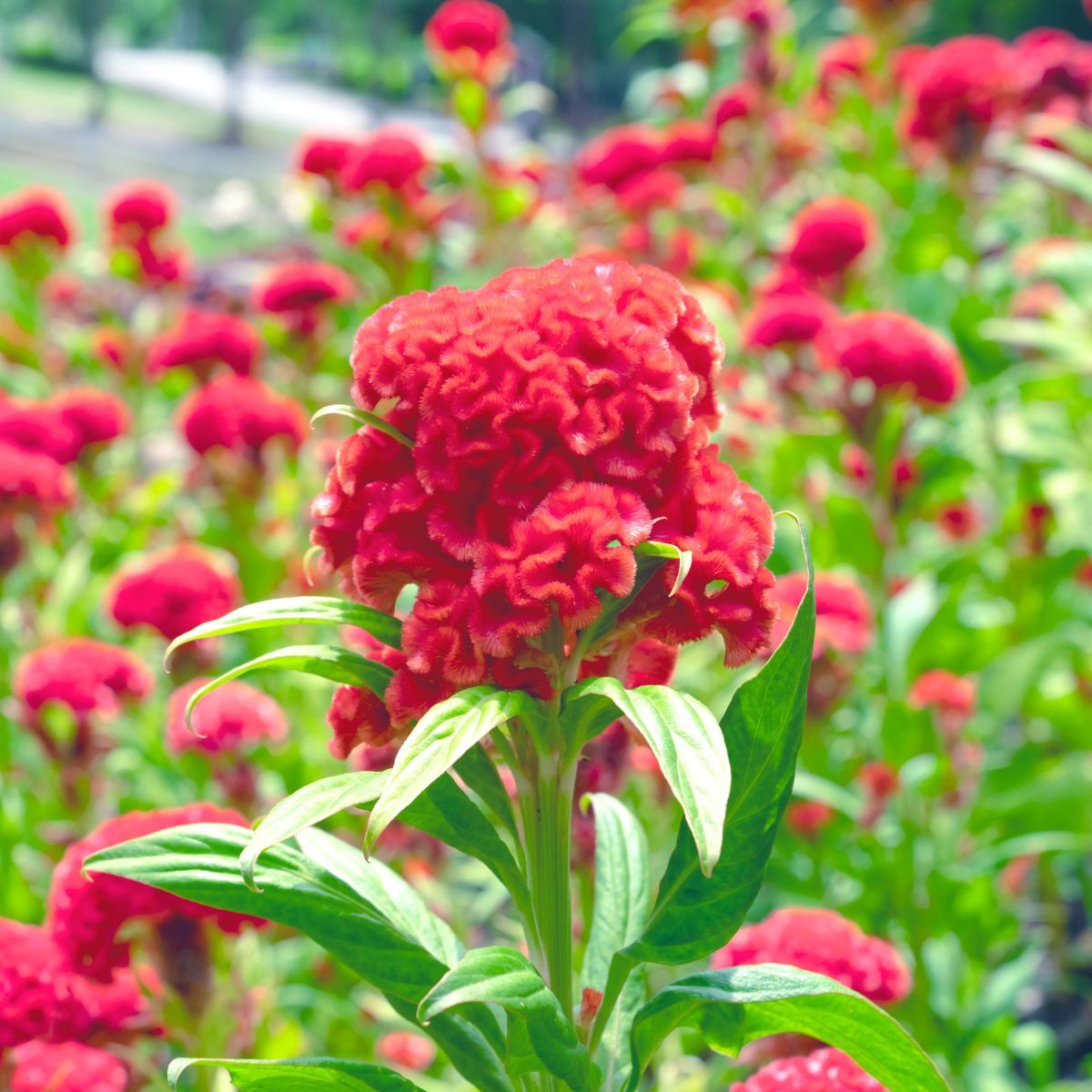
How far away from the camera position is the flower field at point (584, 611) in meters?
0.88

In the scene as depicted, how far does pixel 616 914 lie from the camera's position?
1.11m

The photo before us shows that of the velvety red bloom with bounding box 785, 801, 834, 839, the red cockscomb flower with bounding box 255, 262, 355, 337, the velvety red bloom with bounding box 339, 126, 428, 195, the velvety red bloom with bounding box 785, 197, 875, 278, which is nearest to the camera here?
the velvety red bloom with bounding box 785, 801, 834, 839

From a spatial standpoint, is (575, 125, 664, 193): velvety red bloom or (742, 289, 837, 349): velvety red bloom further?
(575, 125, 664, 193): velvety red bloom

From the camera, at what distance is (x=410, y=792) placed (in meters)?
0.72

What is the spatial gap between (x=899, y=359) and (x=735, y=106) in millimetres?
2462

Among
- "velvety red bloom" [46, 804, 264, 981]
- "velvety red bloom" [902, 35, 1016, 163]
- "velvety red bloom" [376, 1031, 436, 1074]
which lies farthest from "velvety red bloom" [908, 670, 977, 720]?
"velvety red bloom" [902, 35, 1016, 163]

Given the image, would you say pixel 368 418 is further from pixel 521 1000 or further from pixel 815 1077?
pixel 815 1077

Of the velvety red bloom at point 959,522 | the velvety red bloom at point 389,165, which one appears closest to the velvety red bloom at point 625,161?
the velvety red bloom at point 389,165

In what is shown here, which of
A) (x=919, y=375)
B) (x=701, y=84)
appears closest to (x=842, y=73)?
(x=701, y=84)

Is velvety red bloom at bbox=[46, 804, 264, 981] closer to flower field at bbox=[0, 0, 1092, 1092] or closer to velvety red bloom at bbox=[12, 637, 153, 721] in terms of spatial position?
flower field at bbox=[0, 0, 1092, 1092]

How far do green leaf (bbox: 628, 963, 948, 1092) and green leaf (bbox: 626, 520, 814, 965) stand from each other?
0.03 meters

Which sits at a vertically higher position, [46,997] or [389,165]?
[389,165]

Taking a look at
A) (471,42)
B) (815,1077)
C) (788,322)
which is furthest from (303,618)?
(471,42)

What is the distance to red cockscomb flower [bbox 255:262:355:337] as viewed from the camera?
3.51 m
